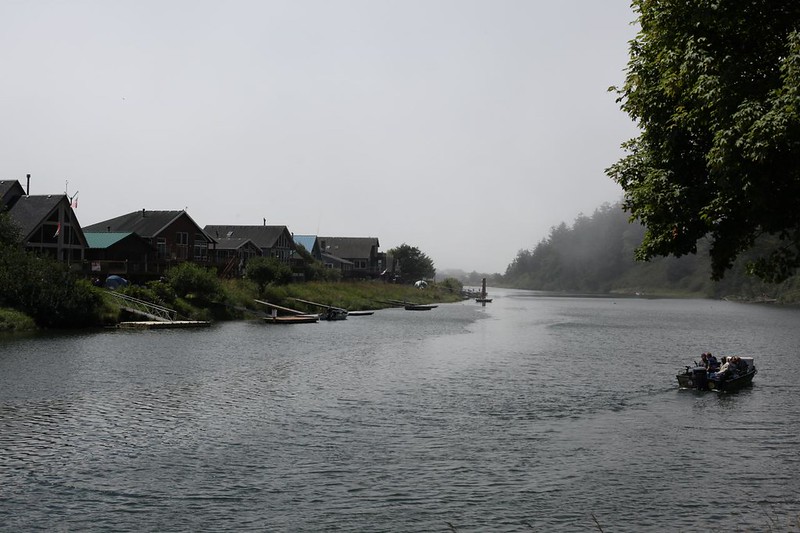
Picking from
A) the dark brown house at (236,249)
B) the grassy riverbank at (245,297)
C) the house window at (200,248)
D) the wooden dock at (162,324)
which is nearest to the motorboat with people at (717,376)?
the wooden dock at (162,324)

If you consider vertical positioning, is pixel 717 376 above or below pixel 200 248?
below

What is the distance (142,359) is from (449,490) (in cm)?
3016

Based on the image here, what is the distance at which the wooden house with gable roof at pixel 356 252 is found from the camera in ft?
565

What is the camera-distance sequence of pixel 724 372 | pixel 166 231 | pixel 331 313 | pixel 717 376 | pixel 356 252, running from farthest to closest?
pixel 356 252, pixel 166 231, pixel 331 313, pixel 724 372, pixel 717 376

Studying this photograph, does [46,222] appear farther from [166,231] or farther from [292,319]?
[292,319]

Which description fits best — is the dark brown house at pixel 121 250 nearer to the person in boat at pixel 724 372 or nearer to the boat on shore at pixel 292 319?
the boat on shore at pixel 292 319

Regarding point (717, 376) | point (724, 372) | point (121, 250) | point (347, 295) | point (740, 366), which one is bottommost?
point (717, 376)

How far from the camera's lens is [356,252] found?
174250 mm

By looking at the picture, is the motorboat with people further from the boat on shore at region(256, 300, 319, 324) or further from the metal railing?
the boat on shore at region(256, 300, 319, 324)

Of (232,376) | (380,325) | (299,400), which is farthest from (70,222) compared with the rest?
→ (299,400)

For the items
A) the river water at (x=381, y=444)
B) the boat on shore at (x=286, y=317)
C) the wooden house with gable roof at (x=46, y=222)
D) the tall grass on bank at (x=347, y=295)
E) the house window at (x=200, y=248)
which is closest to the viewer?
the river water at (x=381, y=444)

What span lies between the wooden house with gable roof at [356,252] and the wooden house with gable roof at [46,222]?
3410 inches

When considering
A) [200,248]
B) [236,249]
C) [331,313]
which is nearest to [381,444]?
[331,313]

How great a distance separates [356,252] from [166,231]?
256 feet
